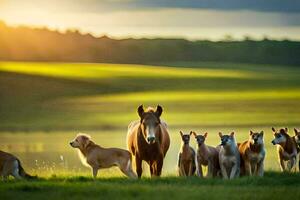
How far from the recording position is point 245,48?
6744 cm

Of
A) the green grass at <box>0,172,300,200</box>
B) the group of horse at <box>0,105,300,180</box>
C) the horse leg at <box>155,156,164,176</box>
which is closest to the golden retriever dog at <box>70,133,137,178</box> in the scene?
the group of horse at <box>0,105,300,180</box>

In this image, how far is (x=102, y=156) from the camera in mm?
21906

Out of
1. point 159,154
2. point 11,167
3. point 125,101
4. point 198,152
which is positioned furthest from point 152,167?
point 125,101

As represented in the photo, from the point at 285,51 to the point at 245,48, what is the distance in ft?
9.17

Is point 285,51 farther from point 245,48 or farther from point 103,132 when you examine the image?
point 103,132

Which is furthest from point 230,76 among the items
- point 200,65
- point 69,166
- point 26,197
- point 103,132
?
point 26,197

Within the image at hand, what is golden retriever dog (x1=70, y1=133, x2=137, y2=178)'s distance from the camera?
21641 mm

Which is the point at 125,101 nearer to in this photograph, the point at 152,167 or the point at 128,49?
the point at 128,49

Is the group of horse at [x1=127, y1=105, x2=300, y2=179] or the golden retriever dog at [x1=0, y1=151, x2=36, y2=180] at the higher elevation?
the group of horse at [x1=127, y1=105, x2=300, y2=179]

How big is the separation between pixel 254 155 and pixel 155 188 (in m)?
3.41

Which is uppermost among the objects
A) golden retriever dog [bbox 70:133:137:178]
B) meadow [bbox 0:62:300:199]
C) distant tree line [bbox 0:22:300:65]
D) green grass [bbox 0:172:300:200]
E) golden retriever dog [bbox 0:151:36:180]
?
distant tree line [bbox 0:22:300:65]

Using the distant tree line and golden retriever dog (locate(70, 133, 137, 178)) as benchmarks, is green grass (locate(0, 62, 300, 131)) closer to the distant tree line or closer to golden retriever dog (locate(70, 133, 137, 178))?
the distant tree line

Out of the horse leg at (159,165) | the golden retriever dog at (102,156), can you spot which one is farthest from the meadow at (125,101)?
the horse leg at (159,165)

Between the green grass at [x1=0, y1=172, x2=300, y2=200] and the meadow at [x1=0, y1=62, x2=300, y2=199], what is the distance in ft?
23.2
